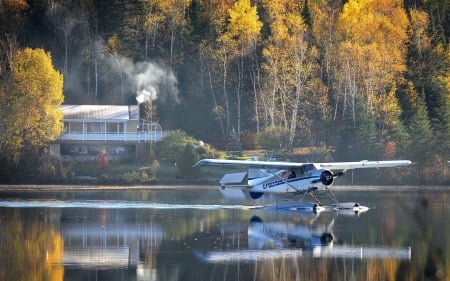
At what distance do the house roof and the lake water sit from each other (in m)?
20.6

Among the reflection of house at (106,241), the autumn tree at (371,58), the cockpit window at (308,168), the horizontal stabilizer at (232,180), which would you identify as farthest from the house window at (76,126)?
the reflection of house at (106,241)

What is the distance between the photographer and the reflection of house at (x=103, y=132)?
216 ft

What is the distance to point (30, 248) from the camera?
2994 cm

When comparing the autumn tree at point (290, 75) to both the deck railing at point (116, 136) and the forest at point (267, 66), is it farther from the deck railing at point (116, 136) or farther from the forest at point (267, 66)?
the deck railing at point (116, 136)

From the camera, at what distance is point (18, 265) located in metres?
26.6

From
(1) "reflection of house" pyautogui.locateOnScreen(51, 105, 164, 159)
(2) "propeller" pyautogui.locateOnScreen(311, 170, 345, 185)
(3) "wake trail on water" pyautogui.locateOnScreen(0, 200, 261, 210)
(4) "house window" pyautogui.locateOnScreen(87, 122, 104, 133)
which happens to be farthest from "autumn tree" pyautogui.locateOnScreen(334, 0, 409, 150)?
(2) "propeller" pyautogui.locateOnScreen(311, 170, 345, 185)

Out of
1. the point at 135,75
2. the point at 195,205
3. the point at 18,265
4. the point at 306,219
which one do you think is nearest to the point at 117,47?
the point at 135,75

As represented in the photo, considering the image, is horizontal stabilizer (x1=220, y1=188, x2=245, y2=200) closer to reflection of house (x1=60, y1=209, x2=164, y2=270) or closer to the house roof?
reflection of house (x1=60, y1=209, x2=164, y2=270)

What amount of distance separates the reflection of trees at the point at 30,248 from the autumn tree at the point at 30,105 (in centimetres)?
2312

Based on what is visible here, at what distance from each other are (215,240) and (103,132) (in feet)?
121

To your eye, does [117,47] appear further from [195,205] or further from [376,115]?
[195,205]

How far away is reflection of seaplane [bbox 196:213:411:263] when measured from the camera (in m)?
28.6

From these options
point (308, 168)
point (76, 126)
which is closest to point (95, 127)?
point (76, 126)

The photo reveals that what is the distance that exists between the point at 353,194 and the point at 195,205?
1084 cm
